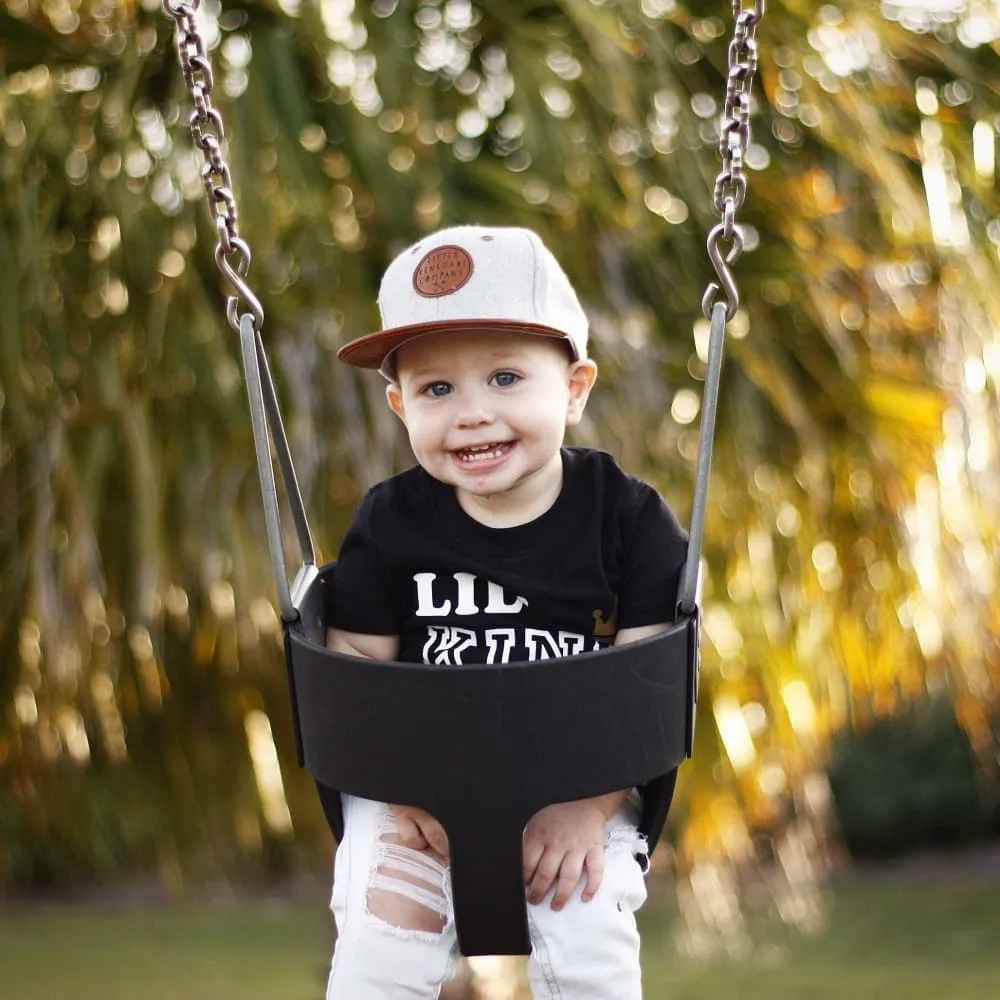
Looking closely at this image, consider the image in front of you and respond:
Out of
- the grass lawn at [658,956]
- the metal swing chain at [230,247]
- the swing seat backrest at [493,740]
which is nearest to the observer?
the swing seat backrest at [493,740]

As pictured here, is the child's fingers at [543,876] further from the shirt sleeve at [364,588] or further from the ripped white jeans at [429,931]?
the shirt sleeve at [364,588]

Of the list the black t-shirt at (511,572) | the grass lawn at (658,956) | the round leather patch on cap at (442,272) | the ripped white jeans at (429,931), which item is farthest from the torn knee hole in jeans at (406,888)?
the grass lawn at (658,956)

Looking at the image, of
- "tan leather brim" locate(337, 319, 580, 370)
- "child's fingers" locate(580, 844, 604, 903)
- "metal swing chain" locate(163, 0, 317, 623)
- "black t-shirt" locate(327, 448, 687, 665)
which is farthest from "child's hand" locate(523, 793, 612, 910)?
"tan leather brim" locate(337, 319, 580, 370)

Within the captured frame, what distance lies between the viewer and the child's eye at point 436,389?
1.01 metres

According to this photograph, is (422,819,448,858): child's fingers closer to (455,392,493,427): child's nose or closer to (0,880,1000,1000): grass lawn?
(455,392,493,427): child's nose

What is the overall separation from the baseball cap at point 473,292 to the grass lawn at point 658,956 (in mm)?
3788

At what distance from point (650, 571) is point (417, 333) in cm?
24

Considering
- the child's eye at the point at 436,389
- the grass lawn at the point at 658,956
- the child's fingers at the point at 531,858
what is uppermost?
the child's eye at the point at 436,389

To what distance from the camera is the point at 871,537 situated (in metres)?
2.53

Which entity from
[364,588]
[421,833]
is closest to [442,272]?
[364,588]

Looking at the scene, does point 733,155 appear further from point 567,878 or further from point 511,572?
point 567,878

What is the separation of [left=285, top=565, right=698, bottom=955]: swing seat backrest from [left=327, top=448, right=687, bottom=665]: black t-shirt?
0.28ft

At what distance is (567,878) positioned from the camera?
982mm

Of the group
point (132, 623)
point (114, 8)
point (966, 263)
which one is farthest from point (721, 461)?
point (114, 8)
